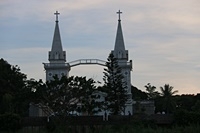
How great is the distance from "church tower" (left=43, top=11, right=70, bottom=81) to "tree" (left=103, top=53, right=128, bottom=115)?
41.8ft

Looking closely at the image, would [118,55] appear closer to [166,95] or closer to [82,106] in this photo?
[166,95]

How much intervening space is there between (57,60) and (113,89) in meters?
15.3

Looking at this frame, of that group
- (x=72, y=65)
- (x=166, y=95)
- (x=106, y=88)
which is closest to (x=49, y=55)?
(x=72, y=65)

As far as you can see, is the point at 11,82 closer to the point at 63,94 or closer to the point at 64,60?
the point at 64,60

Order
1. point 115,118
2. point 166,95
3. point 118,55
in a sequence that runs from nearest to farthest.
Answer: point 115,118
point 118,55
point 166,95

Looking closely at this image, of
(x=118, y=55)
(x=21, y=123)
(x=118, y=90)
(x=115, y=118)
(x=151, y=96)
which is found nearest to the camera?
(x=21, y=123)

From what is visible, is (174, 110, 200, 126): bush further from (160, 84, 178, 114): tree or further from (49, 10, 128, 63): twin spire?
(160, 84, 178, 114): tree

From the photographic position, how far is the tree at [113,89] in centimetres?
5669

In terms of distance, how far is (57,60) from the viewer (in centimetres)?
7044

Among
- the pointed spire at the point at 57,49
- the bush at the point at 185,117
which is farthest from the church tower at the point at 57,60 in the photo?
the bush at the point at 185,117

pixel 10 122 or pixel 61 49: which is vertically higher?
pixel 61 49

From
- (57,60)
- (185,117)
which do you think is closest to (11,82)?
(57,60)

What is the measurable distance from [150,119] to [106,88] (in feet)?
51.5

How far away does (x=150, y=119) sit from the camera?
41.9m
